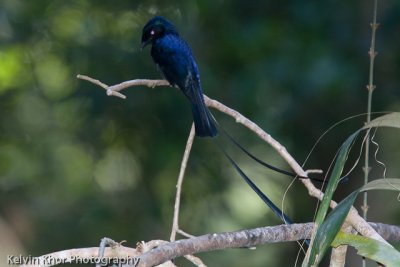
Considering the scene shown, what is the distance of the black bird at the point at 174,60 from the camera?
3.24 meters

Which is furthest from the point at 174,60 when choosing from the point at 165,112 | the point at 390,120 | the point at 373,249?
the point at 373,249

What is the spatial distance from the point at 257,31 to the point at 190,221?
4.16 feet

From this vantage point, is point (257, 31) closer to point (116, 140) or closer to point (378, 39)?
point (378, 39)

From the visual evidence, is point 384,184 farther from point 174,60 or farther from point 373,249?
point 174,60

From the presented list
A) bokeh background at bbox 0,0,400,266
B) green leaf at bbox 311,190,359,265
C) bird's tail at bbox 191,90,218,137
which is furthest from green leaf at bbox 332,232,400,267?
bokeh background at bbox 0,0,400,266

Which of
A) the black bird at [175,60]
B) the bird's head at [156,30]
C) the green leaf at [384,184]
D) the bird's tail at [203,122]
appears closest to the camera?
the green leaf at [384,184]

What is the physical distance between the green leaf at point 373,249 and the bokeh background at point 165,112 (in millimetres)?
3420

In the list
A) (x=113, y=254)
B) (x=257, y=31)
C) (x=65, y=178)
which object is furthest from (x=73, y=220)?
(x=113, y=254)

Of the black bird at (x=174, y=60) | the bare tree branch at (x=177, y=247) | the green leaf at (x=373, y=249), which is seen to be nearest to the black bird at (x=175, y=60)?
the black bird at (x=174, y=60)

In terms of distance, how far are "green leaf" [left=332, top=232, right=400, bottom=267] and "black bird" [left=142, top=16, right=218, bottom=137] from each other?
1.25 meters

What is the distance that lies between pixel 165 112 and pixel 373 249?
148 inches

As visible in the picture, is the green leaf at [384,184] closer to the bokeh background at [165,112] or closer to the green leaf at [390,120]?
the green leaf at [390,120]

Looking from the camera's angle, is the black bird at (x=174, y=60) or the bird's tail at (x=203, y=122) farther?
the black bird at (x=174, y=60)

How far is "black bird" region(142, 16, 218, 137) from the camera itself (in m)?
3.24
